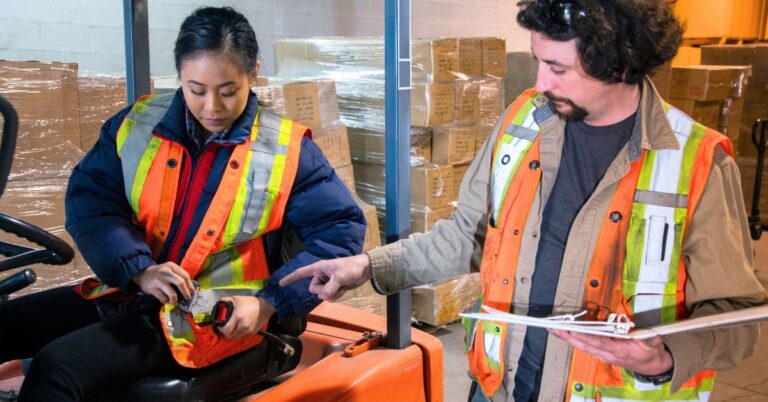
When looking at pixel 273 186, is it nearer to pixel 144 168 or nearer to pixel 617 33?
pixel 144 168

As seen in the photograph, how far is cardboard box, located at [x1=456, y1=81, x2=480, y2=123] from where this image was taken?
14.1 feet

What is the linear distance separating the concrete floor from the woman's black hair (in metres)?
2.24

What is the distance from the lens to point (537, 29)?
138 cm

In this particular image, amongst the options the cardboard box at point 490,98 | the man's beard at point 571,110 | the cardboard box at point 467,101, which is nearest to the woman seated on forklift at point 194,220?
the man's beard at point 571,110

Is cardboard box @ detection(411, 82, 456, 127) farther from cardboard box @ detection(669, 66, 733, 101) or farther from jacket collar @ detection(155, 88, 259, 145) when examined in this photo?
cardboard box @ detection(669, 66, 733, 101)

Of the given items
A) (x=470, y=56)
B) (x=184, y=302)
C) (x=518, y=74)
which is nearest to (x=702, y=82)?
(x=518, y=74)

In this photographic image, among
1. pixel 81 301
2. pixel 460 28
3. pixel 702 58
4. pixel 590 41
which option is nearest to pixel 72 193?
pixel 81 301

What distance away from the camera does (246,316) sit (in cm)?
182

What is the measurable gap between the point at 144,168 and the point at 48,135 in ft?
4.99

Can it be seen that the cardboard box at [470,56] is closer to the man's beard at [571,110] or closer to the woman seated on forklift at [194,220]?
the woman seated on forklift at [194,220]

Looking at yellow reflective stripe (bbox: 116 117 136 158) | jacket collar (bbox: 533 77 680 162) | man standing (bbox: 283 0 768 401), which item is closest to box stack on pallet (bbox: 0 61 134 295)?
yellow reflective stripe (bbox: 116 117 136 158)

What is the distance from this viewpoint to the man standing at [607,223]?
127 cm

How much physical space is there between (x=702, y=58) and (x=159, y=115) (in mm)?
7169

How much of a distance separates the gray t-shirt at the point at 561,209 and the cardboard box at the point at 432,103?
275 centimetres
